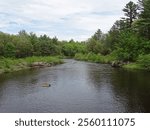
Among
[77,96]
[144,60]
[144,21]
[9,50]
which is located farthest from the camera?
[9,50]

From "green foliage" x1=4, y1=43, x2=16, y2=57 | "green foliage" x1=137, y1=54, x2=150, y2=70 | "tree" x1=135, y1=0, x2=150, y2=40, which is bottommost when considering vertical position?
"green foliage" x1=137, y1=54, x2=150, y2=70

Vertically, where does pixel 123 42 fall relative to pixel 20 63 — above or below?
above

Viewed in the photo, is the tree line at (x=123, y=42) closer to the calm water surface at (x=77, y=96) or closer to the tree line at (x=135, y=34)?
the tree line at (x=135, y=34)

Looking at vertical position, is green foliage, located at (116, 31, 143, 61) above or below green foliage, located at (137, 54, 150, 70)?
above

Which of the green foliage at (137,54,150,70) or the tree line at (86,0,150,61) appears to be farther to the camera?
the tree line at (86,0,150,61)

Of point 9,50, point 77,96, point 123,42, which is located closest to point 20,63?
point 9,50

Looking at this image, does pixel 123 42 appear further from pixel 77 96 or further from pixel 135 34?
pixel 77 96

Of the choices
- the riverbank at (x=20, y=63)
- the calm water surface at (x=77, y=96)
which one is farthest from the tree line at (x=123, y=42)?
the calm water surface at (x=77, y=96)

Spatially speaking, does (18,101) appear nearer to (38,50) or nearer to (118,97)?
(118,97)

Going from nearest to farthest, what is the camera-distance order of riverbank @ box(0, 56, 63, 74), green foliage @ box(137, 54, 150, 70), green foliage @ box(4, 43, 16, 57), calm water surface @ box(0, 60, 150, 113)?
calm water surface @ box(0, 60, 150, 113) < green foliage @ box(137, 54, 150, 70) < riverbank @ box(0, 56, 63, 74) < green foliage @ box(4, 43, 16, 57)

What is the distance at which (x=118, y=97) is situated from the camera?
2789cm

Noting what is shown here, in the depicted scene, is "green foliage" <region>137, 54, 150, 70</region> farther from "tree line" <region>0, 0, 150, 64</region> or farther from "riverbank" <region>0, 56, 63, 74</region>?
"riverbank" <region>0, 56, 63, 74</region>

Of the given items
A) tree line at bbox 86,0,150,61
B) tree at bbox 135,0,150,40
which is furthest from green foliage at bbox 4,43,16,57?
tree at bbox 135,0,150,40

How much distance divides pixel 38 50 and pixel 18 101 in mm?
56564
